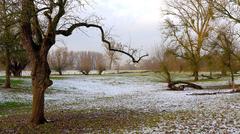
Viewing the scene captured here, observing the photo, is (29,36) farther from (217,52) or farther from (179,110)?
(217,52)

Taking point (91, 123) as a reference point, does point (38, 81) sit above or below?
above

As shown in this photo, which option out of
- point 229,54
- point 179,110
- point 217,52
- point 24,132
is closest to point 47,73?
point 24,132

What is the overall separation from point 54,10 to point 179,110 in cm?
895

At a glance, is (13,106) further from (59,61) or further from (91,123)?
(59,61)

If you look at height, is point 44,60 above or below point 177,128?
above

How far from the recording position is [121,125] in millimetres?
16922

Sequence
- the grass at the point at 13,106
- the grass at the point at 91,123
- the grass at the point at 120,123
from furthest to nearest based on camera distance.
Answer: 1. the grass at the point at 13,106
2. the grass at the point at 91,123
3. the grass at the point at 120,123

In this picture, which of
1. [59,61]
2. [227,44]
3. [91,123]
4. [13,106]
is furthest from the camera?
[59,61]

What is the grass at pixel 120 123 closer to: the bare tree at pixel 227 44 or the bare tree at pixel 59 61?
the bare tree at pixel 227 44

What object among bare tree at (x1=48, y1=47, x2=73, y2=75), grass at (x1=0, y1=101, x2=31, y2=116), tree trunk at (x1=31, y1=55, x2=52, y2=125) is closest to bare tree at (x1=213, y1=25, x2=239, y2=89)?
grass at (x1=0, y1=101, x2=31, y2=116)

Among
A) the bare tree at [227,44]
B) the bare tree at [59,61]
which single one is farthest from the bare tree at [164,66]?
the bare tree at [59,61]

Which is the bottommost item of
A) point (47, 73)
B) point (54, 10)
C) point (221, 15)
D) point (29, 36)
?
point (47, 73)

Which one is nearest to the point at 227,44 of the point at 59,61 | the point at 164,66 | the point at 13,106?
the point at 164,66

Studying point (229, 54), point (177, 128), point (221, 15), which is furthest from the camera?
point (229, 54)
